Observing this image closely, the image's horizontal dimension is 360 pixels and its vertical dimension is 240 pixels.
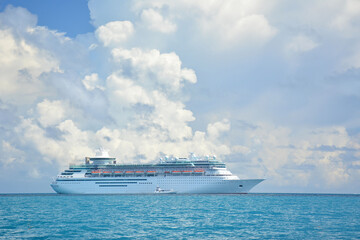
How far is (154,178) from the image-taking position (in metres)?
126

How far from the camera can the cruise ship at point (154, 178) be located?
399 feet

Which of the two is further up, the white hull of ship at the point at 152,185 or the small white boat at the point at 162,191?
the white hull of ship at the point at 152,185

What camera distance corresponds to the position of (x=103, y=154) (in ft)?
469

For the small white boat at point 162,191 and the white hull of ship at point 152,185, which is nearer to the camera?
the white hull of ship at point 152,185

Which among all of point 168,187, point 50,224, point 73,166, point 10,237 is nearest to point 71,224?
point 50,224

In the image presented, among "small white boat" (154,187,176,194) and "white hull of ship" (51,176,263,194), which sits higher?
"white hull of ship" (51,176,263,194)

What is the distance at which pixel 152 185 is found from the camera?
126500 mm

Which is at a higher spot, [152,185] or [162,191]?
[152,185]

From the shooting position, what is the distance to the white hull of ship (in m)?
121

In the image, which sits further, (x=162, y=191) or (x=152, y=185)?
(x=152, y=185)

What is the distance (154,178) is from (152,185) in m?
2.31

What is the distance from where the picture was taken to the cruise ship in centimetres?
12162

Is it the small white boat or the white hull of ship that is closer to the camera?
the white hull of ship

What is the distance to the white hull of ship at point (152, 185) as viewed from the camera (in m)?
121
